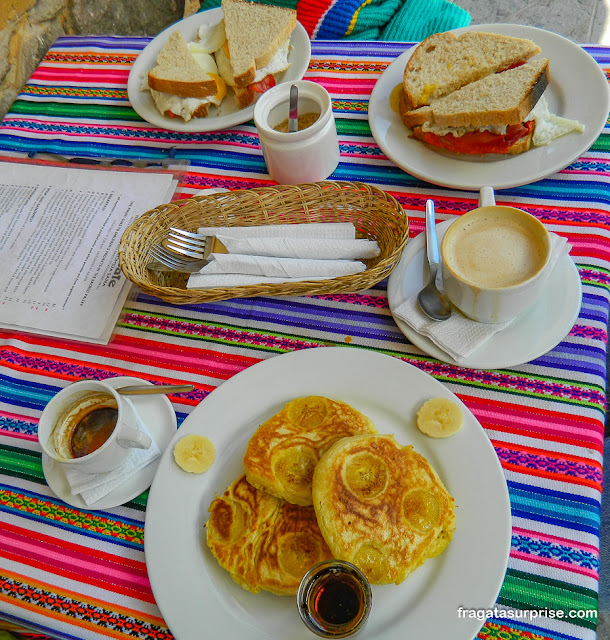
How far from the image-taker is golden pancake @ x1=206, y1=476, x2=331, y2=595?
2.54ft

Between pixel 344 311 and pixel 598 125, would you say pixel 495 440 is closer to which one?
pixel 344 311

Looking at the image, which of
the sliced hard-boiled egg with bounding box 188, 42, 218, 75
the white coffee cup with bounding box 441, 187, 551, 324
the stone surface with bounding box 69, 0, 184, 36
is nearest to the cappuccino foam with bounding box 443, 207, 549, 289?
the white coffee cup with bounding box 441, 187, 551, 324

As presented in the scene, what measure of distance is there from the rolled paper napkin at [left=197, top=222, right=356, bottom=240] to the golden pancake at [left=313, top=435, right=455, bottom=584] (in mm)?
455

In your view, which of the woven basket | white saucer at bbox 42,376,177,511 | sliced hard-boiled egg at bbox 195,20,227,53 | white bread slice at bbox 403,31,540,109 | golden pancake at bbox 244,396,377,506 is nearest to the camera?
golden pancake at bbox 244,396,377,506

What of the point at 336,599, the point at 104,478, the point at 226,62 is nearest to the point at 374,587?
the point at 336,599

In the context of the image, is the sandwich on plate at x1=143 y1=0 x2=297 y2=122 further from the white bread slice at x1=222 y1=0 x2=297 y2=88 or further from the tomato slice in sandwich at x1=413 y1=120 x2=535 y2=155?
the tomato slice in sandwich at x1=413 y1=120 x2=535 y2=155

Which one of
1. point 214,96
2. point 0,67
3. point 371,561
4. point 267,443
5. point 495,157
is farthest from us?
point 0,67

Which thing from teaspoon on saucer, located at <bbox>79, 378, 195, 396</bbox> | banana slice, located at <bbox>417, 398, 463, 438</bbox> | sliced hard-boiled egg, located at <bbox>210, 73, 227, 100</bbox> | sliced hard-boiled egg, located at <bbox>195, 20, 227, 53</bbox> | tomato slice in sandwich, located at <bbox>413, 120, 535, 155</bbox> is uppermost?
sliced hard-boiled egg, located at <bbox>195, 20, 227, 53</bbox>

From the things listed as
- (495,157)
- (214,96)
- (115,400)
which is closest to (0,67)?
(214,96)

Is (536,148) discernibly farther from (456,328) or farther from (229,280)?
(229,280)

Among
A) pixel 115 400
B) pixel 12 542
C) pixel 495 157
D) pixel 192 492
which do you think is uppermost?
pixel 495 157

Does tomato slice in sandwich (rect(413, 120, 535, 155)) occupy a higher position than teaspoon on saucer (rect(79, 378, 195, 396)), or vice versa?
tomato slice in sandwich (rect(413, 120, 535, 155))

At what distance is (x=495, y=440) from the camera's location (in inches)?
35.6

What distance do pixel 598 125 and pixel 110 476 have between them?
1.17 m
